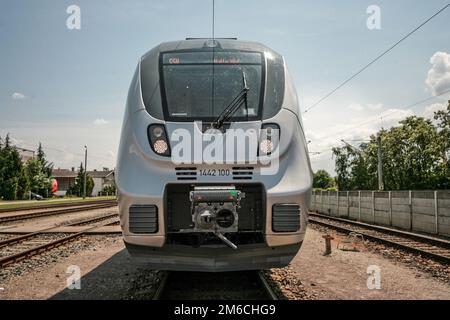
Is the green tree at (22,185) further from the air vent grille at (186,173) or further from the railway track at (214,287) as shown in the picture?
the air vent grille at (186,173)

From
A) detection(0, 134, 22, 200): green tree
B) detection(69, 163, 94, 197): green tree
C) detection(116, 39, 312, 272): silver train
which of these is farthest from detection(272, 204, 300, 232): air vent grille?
detection(69, 163, 94, 197): green tree

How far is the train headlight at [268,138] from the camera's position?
464 centimetres

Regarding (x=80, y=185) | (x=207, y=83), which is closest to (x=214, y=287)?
(x=207, y=83)

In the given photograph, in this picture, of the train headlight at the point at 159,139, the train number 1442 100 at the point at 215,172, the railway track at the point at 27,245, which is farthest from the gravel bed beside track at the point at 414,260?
the railway track at the point at 27,245

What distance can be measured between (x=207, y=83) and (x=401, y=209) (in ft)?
45.9

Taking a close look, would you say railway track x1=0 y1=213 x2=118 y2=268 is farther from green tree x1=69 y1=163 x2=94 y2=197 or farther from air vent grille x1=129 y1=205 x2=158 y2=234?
green tree x1=69 y1=163 x2=94 y2=197

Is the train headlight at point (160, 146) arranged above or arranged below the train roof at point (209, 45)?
below

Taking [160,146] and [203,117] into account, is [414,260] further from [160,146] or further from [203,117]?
[160,146]

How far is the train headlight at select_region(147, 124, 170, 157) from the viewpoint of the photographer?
4578mm

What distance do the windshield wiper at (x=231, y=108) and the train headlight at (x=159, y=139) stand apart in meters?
0.61

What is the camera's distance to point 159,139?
468 cm

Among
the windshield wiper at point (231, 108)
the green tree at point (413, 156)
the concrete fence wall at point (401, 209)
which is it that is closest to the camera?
the windshield wiper at point (231, 108)

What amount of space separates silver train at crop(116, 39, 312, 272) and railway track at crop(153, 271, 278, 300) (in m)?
0.67

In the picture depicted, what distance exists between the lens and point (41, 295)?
5520 mm
